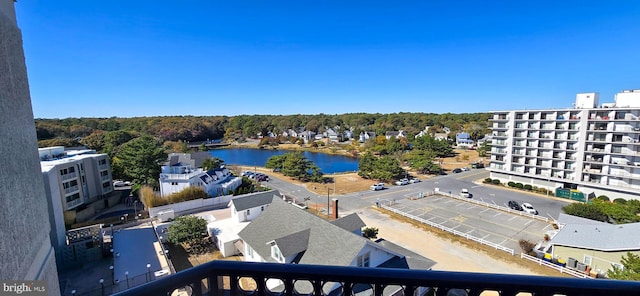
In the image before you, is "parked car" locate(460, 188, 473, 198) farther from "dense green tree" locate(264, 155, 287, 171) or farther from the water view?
"dense green tree" locate(264, 155, 287, 171)

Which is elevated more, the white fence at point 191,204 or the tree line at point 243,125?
the tree line at point 243,125

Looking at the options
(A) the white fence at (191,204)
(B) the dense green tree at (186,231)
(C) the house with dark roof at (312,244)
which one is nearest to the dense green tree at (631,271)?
(C) the house with dark roof at (312,244)

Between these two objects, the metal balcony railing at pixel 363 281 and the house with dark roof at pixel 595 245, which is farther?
the house with dark roof at pixel 595 245

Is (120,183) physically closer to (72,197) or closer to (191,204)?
(72,197)

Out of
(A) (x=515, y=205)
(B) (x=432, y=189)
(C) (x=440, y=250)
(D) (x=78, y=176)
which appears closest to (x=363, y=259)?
(C) (x=440, y=250)

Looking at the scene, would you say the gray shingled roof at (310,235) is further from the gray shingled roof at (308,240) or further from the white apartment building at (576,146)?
the white apartment building at (576,146)

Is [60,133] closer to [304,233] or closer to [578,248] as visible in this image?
[304,233]

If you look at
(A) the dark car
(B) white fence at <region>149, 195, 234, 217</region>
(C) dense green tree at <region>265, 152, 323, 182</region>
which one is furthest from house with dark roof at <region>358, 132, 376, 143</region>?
(B) white fence at <region>149, 195, 234, 217</region>
